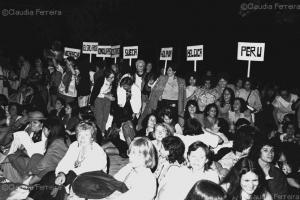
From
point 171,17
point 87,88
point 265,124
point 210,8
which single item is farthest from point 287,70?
point 87,88

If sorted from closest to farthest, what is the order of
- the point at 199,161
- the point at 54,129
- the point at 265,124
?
the point at 199,161, the point at 54,129, the point at 265,124

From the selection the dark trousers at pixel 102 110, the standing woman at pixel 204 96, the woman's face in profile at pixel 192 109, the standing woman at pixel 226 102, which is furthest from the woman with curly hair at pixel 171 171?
the dark trousers at pixel 102 110

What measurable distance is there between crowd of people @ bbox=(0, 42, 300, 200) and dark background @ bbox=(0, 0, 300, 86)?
17.1 ft

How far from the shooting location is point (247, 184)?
472 cm

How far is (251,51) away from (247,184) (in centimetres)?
723

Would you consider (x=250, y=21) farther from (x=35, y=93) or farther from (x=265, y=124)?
(x=35, y=93)

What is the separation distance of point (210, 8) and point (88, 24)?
18.2 ft

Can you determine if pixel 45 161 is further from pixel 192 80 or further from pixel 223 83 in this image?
pixel 223 83

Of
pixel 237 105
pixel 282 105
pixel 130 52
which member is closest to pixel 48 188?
pixel 237 105

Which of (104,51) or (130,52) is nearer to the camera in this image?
(130,52)

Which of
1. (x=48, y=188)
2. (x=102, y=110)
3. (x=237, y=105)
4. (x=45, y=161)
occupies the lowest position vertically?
(x=48, y=188)

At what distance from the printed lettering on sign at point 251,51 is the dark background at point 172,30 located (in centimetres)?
523

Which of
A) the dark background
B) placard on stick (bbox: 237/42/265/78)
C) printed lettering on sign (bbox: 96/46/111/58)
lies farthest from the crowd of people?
the dark background

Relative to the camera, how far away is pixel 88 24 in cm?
2059
